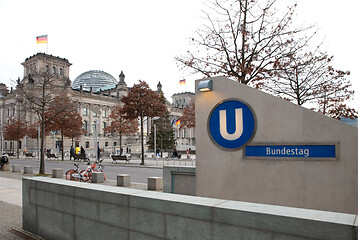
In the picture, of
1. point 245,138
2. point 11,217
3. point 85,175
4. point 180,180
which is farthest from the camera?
point 85,175

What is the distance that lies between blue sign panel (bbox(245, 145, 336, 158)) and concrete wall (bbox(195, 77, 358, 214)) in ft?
0.33

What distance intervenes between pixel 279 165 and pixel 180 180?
4102mm

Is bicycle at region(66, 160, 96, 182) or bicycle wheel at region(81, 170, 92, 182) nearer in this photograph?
bicycle at region(66, 160, 96, 182)

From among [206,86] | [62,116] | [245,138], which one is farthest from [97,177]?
[62,116]

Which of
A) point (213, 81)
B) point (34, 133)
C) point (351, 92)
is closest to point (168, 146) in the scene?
point (34, 133)

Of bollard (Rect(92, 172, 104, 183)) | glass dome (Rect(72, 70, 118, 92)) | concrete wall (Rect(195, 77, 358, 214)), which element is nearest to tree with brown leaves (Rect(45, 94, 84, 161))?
bollard (Rect(92, 172, 104, 183))

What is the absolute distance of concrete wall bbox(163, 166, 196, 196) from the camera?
882 cm

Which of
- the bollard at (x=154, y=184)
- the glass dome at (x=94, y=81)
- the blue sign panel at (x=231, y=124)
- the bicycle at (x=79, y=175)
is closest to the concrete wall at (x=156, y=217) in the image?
the blue sign panel at (x=231, y=124)

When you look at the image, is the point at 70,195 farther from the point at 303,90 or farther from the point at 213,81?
the point at 303,90

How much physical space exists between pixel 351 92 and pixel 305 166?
17.9m

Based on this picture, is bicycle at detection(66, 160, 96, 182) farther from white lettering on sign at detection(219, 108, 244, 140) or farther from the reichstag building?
the reichstag building

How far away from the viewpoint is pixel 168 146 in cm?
6269

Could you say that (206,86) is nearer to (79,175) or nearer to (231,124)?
(231,124)

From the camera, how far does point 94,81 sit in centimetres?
11581
